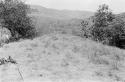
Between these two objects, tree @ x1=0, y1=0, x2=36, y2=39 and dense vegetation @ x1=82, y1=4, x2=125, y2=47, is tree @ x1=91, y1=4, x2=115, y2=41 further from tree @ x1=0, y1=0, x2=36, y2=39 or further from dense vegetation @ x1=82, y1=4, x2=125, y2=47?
tree @ x1=0, y1=0, x2=36, y2=39

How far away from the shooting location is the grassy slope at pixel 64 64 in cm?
825

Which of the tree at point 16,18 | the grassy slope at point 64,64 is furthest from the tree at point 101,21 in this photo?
the grassy slope at point 64,64

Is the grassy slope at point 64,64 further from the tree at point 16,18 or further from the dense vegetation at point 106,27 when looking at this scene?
the dense vegetation at point 106,27

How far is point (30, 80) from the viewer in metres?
7.70

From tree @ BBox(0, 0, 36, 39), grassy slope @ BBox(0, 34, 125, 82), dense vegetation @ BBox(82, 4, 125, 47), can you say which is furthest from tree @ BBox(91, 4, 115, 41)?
grassy slope @ BBox(0, 34, 125, 82)

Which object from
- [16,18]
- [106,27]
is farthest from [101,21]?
[16,18]

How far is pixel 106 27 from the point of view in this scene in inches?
960

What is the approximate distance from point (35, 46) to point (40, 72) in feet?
18.5

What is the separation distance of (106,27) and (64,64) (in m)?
15.7

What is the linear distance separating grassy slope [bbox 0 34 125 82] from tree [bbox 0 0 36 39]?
32.0ft

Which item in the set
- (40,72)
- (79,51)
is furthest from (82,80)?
(79,51)

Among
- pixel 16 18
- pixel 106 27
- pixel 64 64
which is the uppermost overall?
pixel 16 18

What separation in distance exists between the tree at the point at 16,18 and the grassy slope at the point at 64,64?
9759 millimetres

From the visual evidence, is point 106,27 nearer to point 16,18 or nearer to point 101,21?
point 101,21
